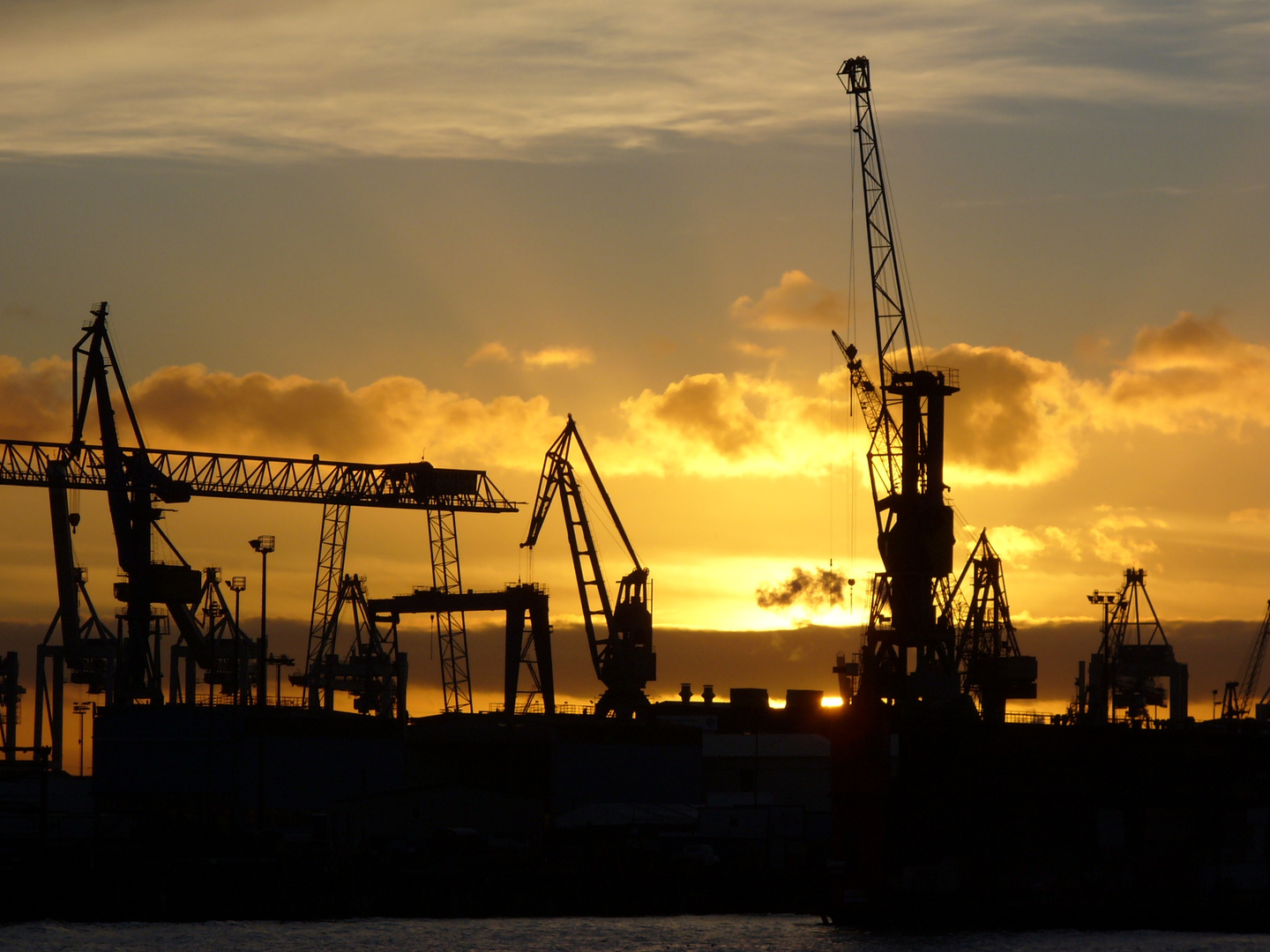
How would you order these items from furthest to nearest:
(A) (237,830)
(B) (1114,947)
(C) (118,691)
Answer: (C) (118,691) → (A) (237,830) → (B) (1114,947)

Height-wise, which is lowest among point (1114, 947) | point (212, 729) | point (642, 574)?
point (1114, 947)

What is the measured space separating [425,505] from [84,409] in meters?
29.4

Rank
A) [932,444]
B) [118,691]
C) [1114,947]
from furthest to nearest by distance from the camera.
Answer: [118,691] < [932,444] < [1114,947]

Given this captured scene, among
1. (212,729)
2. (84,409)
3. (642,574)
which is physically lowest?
(212,729)

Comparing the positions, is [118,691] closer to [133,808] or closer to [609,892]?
[133,808]

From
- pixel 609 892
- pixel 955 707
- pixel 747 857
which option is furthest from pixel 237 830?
pixel 955 707

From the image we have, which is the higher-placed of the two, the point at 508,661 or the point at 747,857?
the point at 508,661

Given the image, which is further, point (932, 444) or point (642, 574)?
point (642, 574)

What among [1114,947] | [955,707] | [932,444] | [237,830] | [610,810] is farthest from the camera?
[610,810]

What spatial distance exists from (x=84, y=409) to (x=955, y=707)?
7547cm

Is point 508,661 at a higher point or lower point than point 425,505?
lower

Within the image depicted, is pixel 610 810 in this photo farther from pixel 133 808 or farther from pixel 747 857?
pixel 133 808

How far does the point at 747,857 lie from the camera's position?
102 meters

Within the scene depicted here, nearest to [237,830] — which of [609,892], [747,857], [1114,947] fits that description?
[609,892]
